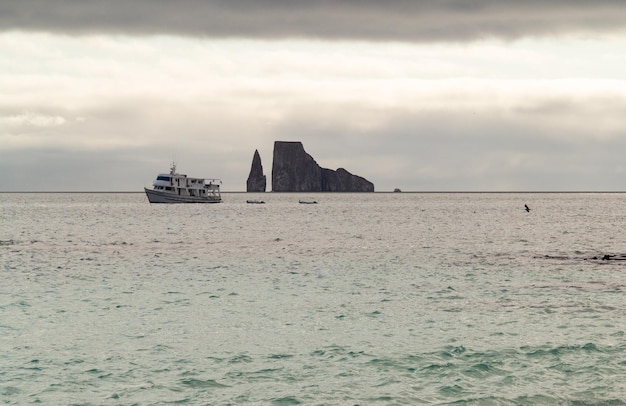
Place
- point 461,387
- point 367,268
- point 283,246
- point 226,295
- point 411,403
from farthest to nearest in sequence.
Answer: point 283,246, point 367,268, point 226,295, point 461,387, point 411,403

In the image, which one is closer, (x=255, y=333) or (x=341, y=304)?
(x=255, y=333)

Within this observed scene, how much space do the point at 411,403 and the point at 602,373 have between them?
6480 mm

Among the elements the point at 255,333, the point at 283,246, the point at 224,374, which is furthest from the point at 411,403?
the point at 283,246

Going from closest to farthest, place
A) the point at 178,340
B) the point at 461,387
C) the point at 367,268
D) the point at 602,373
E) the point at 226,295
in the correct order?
1. the point at 461,387
2. the point at 602,373
3. the point at 178,340
4. the point at 226,295
5. the point at 367,268

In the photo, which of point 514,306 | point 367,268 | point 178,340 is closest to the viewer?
point 178,340

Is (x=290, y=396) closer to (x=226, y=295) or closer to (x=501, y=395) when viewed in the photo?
(x=501, y=395)

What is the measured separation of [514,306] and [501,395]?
14444mm

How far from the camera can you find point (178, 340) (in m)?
25.3

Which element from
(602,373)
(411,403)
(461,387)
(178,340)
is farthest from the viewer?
(178,340)

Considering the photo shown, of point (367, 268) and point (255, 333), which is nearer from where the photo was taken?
point (255, 333)

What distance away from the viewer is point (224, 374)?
68.3 ft

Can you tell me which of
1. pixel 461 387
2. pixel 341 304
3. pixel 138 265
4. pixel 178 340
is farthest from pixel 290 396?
pixel 138 265

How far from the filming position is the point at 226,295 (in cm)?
3653

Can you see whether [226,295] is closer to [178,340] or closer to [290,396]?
[178,340]
